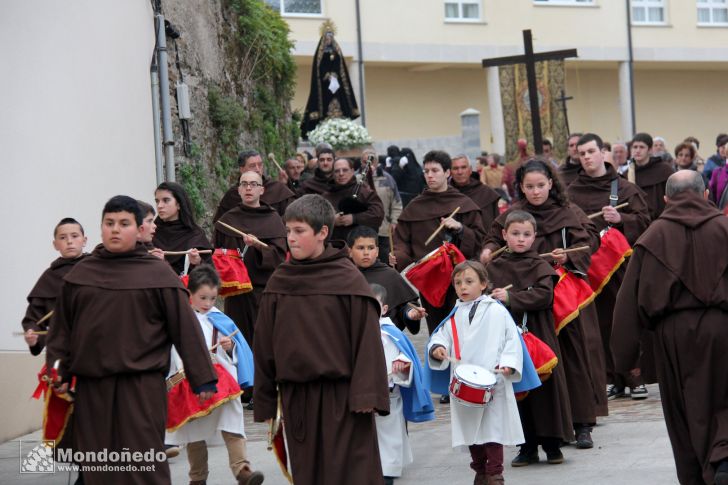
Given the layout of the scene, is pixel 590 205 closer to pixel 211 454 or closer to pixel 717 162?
pixel 211 454

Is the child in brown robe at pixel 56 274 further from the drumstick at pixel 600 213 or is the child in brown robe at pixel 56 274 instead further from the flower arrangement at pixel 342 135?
the flower arrangement at pixel 342 135

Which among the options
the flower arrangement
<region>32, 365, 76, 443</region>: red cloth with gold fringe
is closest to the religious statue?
the flower arrangement

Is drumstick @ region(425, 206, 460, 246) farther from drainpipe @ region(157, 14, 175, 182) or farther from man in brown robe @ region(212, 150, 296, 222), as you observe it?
drainpipe @ region(157, 14, 175, 182)

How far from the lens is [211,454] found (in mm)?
9953

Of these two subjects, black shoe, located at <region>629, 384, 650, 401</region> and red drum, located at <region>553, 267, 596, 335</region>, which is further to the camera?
black shoe, located at <region>629, 384, 650, 401</region>

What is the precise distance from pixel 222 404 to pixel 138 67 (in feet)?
17.3

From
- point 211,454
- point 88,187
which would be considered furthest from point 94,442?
point 88,187

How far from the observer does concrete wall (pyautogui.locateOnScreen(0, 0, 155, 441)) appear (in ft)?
34.0

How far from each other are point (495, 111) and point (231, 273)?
23.9 m

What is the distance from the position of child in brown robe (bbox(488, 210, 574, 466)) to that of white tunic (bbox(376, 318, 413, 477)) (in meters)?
0.94

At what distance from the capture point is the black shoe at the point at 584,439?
30.2 feet

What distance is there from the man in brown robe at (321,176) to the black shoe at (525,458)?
4.80 metres

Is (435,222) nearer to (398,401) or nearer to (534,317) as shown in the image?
(534,317)

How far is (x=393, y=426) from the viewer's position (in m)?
8.19
